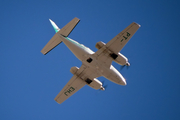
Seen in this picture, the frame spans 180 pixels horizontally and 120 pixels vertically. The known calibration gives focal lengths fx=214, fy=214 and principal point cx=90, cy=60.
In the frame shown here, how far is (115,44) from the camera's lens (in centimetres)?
3025

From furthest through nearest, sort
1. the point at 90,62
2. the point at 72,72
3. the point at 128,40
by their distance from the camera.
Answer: the point at 72,72, the point at 90,62, the point at 128,40

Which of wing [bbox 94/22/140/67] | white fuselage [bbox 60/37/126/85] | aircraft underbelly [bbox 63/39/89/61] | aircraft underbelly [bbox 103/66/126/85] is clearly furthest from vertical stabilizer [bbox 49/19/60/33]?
aircraft underbelly [bbox 103/66/126/85]

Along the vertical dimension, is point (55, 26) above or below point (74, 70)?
above

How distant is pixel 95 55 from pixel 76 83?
723 cm

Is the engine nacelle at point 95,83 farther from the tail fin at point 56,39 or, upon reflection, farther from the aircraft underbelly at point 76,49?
the tail fin at point 56,39

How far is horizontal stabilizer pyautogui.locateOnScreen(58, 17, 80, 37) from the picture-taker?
30872 mm

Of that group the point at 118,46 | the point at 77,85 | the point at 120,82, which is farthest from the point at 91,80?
the point at 118,46

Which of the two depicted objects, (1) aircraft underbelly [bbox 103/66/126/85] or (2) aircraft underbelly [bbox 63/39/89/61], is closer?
(2) aircraft underbelly [bbox 63/39/89/61]

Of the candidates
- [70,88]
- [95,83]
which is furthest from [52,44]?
[95,83]

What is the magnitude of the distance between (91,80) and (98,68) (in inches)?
142

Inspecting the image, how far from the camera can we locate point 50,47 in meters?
33.1

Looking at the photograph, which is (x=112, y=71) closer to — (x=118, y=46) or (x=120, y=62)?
(x=120, y=62)

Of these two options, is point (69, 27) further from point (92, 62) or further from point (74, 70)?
point (74, 70)

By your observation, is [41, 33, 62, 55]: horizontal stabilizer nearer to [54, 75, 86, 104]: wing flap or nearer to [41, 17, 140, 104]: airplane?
[41, 17, 140, 104]: airplane
